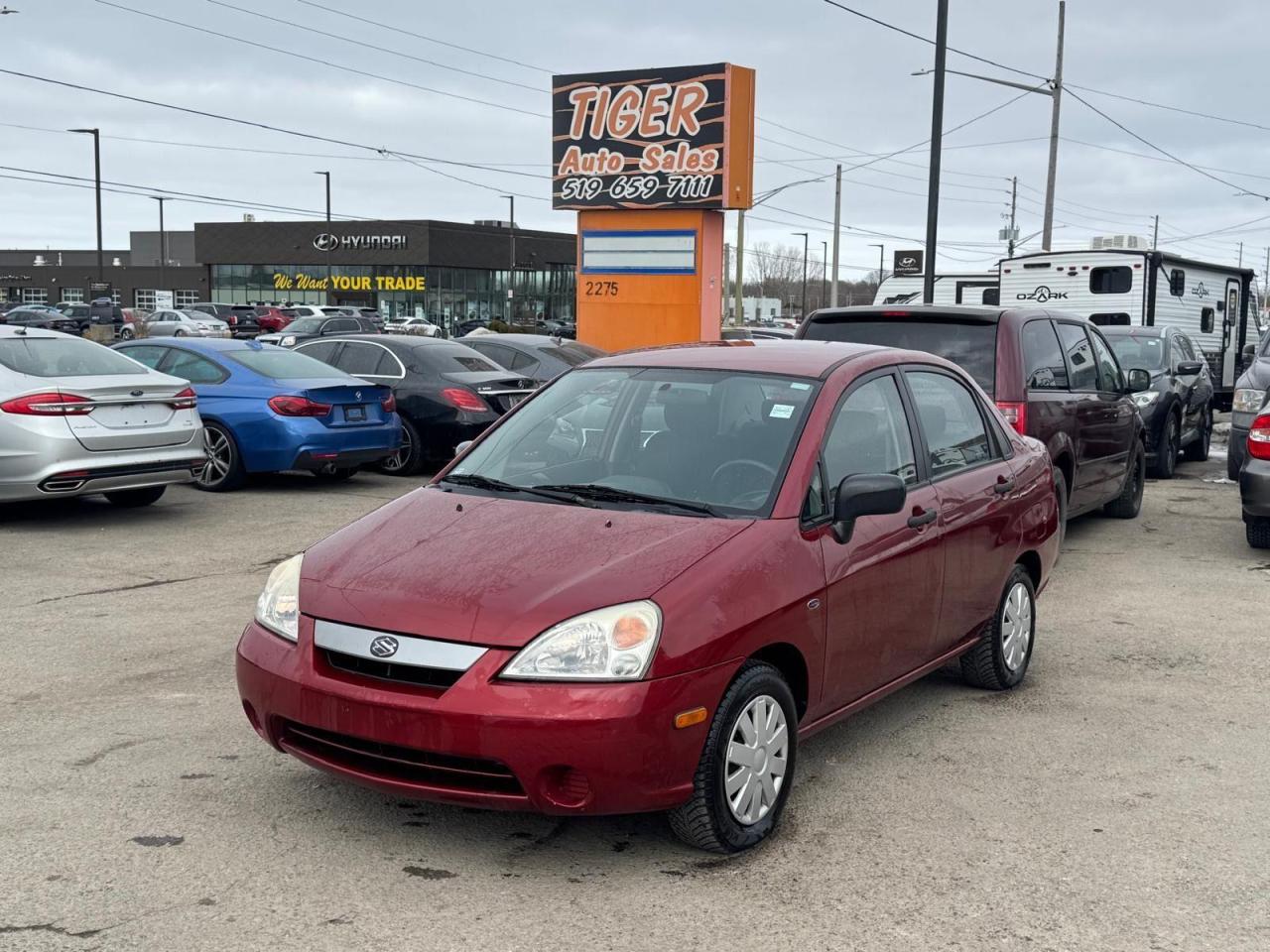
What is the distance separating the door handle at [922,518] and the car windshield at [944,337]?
370 centimetres

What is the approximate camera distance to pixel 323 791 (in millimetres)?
4707

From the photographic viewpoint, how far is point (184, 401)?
35.1 ft

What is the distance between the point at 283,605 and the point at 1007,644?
11.2 ft

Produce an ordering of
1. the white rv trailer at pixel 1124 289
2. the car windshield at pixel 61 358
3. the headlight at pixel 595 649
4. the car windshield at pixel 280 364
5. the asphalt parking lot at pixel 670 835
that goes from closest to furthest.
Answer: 1. the asphalt parking lot at pixel 670 835
2. the headlight at pixel 595 649
3. the car windshield at pixel 61 358
4. the car windshield at pixel 280 364
5. the white rv trailer at pixel 1124 289

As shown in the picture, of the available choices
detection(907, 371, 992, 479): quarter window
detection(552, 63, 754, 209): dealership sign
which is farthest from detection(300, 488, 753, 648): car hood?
detection(552, 63, 754, 209): dealership sign

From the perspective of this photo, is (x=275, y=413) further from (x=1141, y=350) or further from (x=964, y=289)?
(x=964, y=289)

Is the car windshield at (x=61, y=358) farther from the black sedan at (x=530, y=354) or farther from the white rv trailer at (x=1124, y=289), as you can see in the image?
the white rv trailer at (x=1124, y=289)

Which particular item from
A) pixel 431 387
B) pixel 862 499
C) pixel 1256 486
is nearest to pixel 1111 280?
pixel 431 387

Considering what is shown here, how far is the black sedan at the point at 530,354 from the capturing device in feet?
52.6

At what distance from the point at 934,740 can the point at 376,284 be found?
80.7 m

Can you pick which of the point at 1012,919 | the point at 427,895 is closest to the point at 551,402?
the point at 427,895

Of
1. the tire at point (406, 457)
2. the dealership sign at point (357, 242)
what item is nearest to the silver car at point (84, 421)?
the tire at point (406, 457)

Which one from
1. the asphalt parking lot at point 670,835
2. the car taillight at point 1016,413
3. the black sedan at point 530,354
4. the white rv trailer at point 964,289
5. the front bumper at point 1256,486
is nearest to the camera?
the asphalt parking lot at point 670,835

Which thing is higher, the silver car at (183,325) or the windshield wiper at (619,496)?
the windshield wiper at (619,496)
